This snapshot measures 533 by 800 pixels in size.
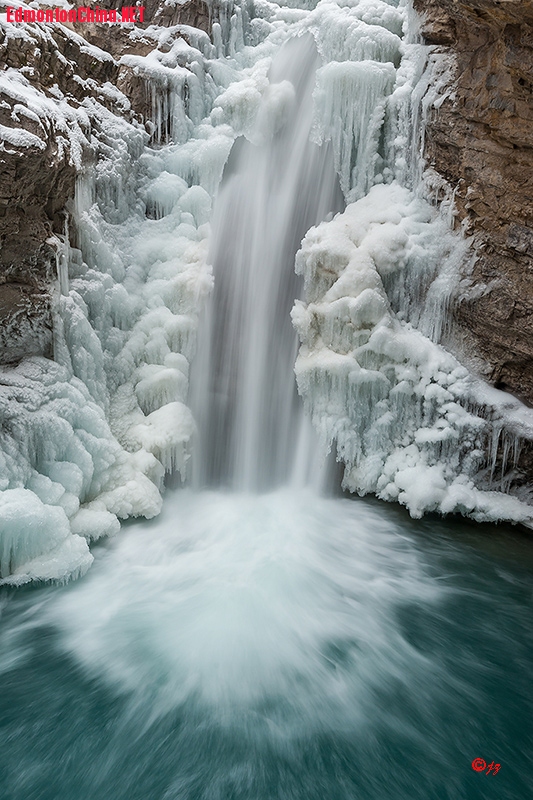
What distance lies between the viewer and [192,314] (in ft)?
21.0

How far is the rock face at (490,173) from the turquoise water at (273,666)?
1975 millimetres

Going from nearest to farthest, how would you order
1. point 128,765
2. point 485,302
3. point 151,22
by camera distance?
point 128,765
point 485,302
point 151,22

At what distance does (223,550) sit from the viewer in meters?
5.13

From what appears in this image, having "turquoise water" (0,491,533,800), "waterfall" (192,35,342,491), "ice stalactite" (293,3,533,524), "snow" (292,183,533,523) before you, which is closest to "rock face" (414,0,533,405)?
"ice stalactite" (293,3,533,524)

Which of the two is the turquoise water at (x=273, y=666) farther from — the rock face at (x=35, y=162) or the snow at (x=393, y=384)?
the rock face at (x=35, y=162)

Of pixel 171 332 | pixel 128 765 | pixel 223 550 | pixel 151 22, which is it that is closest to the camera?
pixel 128 765

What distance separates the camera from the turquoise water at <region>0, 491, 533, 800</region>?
3.16 m

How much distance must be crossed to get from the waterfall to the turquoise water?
93 centimetres

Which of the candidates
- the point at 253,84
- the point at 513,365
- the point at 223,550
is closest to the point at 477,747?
the point at 223,550

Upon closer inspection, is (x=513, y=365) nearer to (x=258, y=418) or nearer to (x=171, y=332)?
(x=258, y=418)

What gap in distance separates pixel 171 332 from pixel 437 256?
303 cm
